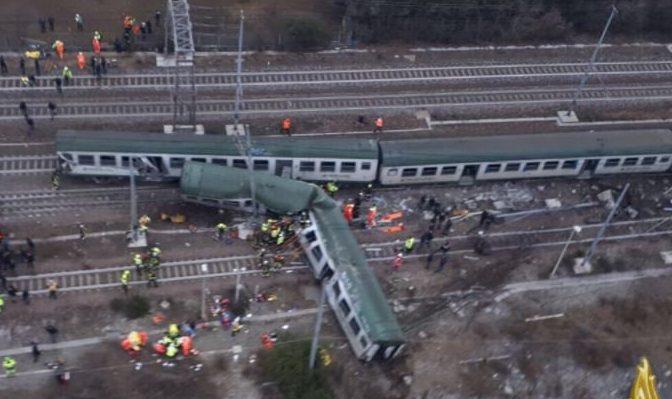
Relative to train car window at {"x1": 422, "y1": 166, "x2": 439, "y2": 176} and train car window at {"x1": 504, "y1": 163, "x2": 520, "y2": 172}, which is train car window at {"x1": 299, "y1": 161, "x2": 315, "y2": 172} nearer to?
train car window at {"x1": 422, "y1": 166, "x2": 439, "y2": 176}

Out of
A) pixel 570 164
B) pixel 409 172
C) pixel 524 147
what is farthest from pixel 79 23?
pixel 570 164

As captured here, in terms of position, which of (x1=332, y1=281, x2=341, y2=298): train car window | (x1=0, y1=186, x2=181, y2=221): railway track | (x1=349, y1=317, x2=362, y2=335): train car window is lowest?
(x1=349, y1=317, x2=362, y2=335): train car window

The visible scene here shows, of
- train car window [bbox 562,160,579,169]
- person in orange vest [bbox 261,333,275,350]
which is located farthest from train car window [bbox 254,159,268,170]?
train car window [bbox 562,160,579,169]

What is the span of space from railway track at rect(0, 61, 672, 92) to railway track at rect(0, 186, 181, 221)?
7.82 meters

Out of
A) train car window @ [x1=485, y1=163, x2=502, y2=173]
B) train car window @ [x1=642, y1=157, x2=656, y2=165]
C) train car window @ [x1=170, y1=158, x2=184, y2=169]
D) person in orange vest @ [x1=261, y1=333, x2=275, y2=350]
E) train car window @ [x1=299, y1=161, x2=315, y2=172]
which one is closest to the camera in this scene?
person in orange vest @ [x1=261, y1=333, x2=275, y2=350]

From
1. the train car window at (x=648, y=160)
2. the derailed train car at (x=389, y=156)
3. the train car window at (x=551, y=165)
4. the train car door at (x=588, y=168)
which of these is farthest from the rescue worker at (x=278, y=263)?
the train car window at (x=648, y=160)

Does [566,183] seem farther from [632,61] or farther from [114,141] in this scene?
[114,141]

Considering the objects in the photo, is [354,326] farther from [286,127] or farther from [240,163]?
[286,127]

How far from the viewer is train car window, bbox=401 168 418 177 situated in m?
40.8

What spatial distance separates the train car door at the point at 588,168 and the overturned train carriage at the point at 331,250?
15331mm

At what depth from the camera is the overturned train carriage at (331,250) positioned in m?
33.6

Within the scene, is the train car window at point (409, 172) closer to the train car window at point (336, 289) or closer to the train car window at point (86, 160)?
the train car window at point (336, 289)

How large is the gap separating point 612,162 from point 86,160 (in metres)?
28.6

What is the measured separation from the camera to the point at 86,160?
126ft
